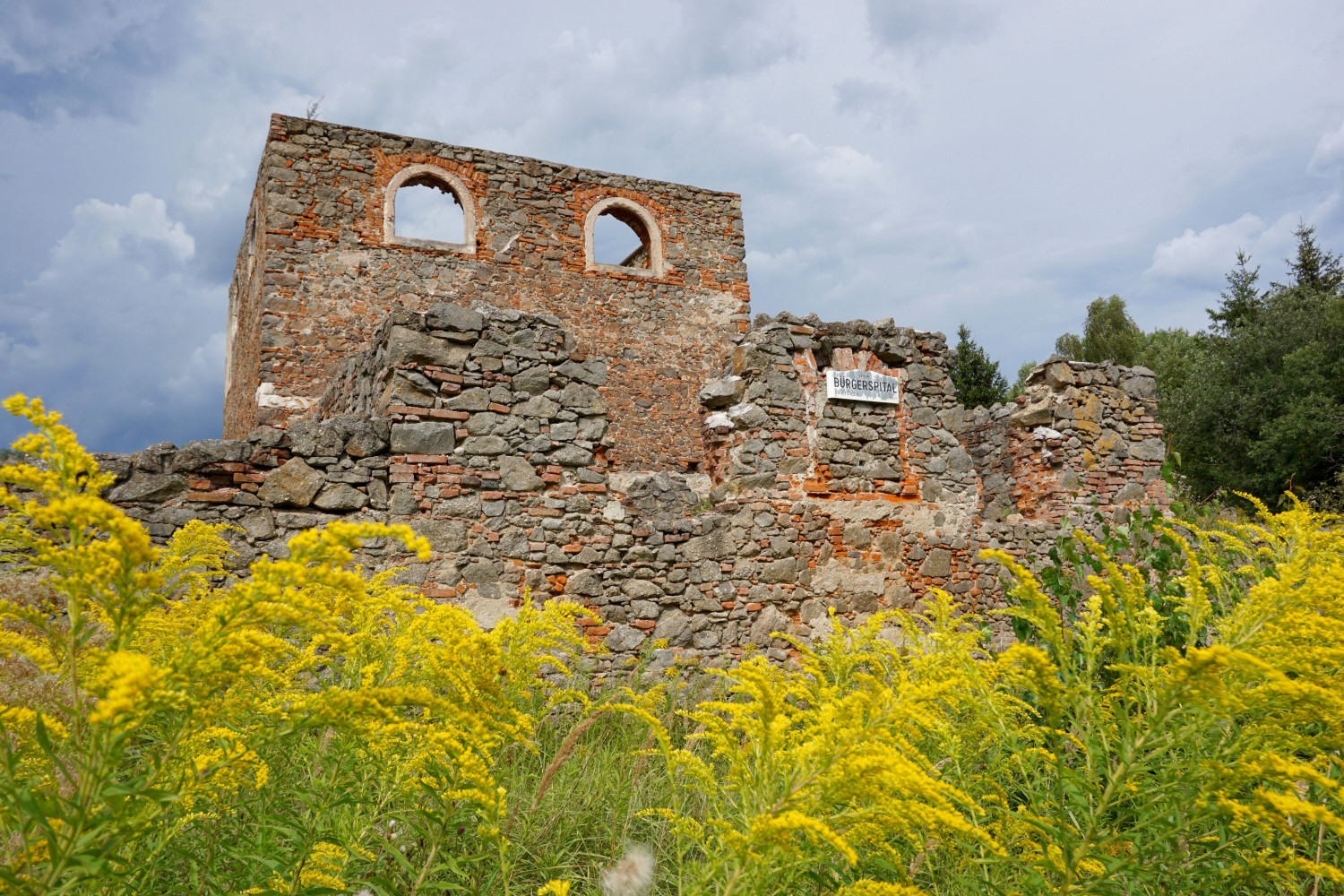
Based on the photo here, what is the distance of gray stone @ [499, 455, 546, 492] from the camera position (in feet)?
19.7

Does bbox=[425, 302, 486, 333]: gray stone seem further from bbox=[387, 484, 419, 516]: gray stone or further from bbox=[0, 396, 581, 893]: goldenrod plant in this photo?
bbox=[0, 396, 581, 893]: goldenrod plant

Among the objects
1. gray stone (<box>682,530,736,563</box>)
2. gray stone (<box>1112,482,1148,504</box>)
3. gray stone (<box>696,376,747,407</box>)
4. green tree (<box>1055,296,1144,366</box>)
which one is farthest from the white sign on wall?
green tree (<box>1055,296,1144,366</box>)

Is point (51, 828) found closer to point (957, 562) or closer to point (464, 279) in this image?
point (957, 562)

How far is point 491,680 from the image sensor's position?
2.15 metres

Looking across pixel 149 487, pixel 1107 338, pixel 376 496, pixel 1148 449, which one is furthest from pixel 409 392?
pixel 1107 338

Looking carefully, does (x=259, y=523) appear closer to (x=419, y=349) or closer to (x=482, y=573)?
(x=482, y=573)

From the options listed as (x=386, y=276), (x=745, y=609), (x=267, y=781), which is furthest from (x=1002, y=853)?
(x=386, y=276)

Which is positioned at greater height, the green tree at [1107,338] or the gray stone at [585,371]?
the green tree at [1107,338]

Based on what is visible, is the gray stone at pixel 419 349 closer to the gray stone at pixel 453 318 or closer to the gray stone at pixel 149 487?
the gray stone at pixel 453 318

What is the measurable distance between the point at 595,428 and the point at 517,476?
0.77 meters

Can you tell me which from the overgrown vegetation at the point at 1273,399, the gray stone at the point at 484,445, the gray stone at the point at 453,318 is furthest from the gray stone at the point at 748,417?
the overgrown vegetation at the point at 1273,399

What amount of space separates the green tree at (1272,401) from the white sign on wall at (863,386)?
11.3 metres

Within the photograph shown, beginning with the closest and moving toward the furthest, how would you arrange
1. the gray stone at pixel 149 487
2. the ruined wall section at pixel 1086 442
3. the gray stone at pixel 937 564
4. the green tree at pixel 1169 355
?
the gray stone at pixel 149 487 < the gray stone at pixel 937 564 < the ruined wall section at pixel 1086 442 < the green tree at pixel 1169 355

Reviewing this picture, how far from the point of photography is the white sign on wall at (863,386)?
7.76 meters
